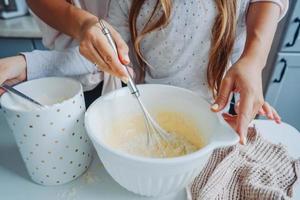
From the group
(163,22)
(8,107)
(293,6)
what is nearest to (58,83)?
(8,107)

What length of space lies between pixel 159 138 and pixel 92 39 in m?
0.19

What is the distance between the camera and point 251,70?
0.42 metres

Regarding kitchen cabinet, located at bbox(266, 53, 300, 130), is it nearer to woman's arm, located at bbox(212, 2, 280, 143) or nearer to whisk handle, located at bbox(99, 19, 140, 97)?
woman's arm, located at bbox(212, 2, 280, 143)

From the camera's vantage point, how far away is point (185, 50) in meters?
0.57

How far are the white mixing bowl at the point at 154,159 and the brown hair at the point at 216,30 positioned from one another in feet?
0.53

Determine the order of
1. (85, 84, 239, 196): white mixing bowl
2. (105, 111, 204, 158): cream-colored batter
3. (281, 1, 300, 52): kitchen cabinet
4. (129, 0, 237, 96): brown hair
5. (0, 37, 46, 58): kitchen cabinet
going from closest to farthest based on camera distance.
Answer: (85, 84, 239, 196): white mixing bowl → (105, 111, 204, 158): cream-colored batter → (129, 0, 237, 96): brown hair → (281, 1, 300, 52): kitchen cabinet → (0, 37, 46, 58): kitchen cabinet

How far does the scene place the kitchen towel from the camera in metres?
0.38

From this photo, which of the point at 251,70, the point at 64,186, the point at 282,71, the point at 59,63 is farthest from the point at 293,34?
the point at 64,186

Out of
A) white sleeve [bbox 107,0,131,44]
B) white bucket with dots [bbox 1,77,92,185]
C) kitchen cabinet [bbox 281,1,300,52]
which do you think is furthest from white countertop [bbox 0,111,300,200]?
kitchen cabinet [bbox 281,1,300,52]

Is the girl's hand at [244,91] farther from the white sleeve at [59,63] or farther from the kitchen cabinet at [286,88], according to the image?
the kitchen cabinet at [286,88]

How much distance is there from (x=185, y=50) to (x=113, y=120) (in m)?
0.23

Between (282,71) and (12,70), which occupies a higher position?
(12,70)

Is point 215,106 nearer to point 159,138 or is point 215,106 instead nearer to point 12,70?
point 159,138

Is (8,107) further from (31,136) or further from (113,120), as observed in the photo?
(113,120)
